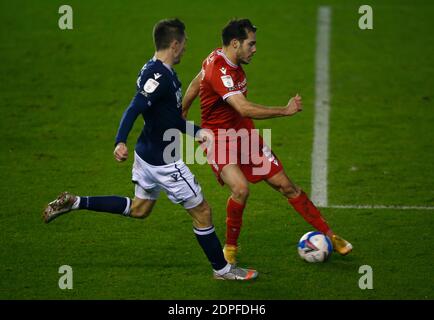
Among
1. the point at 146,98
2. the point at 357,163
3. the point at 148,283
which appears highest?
the point at 146,98

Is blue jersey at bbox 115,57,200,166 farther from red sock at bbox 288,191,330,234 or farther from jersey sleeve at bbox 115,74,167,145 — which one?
red sock at bbox 288,191,330,234

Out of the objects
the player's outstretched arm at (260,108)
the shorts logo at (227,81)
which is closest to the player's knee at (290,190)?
the player's outstretched arm at (260,108)

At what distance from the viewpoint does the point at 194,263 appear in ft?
25.1

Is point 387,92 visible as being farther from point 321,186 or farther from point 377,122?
point 321,186

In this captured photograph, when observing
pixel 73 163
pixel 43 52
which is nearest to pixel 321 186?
pixel 73 163

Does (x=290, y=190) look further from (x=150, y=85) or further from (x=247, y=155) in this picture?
(x=150, y=85)

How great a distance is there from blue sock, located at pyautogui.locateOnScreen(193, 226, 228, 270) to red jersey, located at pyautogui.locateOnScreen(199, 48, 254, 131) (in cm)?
105

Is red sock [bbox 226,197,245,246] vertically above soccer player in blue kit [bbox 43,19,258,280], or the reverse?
soccer player in blue kit [bbox 43,19,258,280]

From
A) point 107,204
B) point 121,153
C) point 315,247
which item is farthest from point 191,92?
point 315,247

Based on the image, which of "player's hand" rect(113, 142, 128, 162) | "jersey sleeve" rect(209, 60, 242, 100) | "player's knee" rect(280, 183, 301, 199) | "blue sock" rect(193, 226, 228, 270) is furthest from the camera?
"player's knee" rect(280, 183, 301, 199)

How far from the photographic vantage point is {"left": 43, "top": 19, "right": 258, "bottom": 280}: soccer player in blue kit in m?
6.80

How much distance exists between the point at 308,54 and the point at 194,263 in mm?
7839

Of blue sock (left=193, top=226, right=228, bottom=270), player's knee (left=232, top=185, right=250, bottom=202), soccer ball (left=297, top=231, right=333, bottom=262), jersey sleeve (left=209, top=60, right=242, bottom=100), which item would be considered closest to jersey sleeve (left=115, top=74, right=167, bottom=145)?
jersey sleeve (left=209, top=60, right=242, bottom=100)

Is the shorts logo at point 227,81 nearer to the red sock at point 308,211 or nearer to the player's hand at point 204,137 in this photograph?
the player's hand at point 204,137
